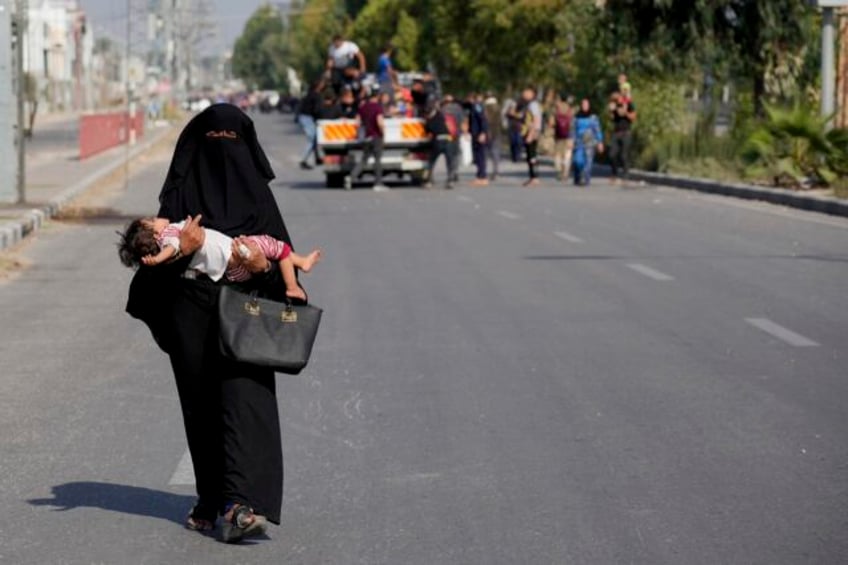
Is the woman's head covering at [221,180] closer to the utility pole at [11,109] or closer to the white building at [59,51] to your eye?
the utility pole at [11,109]

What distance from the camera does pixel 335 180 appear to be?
3653cm

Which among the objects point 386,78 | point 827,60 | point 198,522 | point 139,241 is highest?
point 827,60

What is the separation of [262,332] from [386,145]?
28661mm

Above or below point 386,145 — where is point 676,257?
below

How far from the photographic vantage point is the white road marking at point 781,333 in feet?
42.1

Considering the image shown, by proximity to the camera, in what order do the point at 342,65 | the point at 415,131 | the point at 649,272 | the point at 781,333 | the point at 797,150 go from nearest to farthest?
the point at 781,333 → the point at 649,272 → the point at 797,150 → the point at 415,131 → the point at 342,65

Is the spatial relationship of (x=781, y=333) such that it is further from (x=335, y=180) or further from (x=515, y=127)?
(x=515, y=127)

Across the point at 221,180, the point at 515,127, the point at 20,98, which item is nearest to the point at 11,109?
the point at 20,98

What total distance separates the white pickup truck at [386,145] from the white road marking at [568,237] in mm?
12282

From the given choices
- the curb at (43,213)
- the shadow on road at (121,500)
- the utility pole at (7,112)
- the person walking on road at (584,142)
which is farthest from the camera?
the person walking on road at (584,142)

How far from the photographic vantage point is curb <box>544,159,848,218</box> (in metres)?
27.4

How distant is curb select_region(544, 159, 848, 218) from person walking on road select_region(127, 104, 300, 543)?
20.6 metres

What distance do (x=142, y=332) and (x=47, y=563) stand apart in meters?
7.21

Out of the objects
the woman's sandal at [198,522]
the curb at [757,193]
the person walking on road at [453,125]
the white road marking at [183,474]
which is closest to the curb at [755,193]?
the curb at [757,193]
